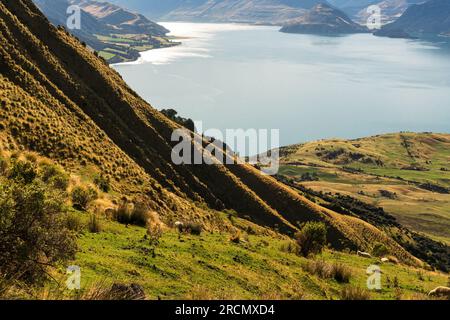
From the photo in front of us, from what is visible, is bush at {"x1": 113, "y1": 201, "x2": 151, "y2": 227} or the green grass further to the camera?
bush at {"x1": 113, "y1": 201, "x2": 151, "y2": 227}

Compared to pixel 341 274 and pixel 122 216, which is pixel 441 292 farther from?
pixel 122 216

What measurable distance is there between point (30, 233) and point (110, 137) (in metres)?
38.1

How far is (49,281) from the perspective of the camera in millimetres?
12844

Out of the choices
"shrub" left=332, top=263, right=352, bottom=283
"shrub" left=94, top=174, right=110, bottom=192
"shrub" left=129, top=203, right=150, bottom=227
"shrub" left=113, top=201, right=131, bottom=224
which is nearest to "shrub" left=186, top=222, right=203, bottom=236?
"shrub" left=129, top=203, right=150, bottom=227

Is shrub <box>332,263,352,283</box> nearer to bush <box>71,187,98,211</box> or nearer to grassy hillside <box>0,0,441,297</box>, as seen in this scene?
grassy hillside <box>0,0,441,297</box>

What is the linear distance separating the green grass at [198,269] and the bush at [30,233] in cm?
134

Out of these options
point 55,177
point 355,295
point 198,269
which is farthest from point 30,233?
point 55,177

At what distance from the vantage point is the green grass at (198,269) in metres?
15.4

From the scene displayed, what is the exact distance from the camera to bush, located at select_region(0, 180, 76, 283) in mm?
12031

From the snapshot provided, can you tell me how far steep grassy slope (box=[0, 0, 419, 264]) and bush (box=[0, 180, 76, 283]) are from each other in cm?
2427

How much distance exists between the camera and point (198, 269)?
18.7m

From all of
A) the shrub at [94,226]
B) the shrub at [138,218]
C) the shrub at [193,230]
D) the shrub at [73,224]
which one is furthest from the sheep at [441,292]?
the shrub at [138,218]

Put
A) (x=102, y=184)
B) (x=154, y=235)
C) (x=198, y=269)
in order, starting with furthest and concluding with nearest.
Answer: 1. (x=102, y=184)
2. (x=154, y=235)
3. (x=198, y=269)

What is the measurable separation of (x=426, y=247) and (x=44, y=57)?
7388 cm
